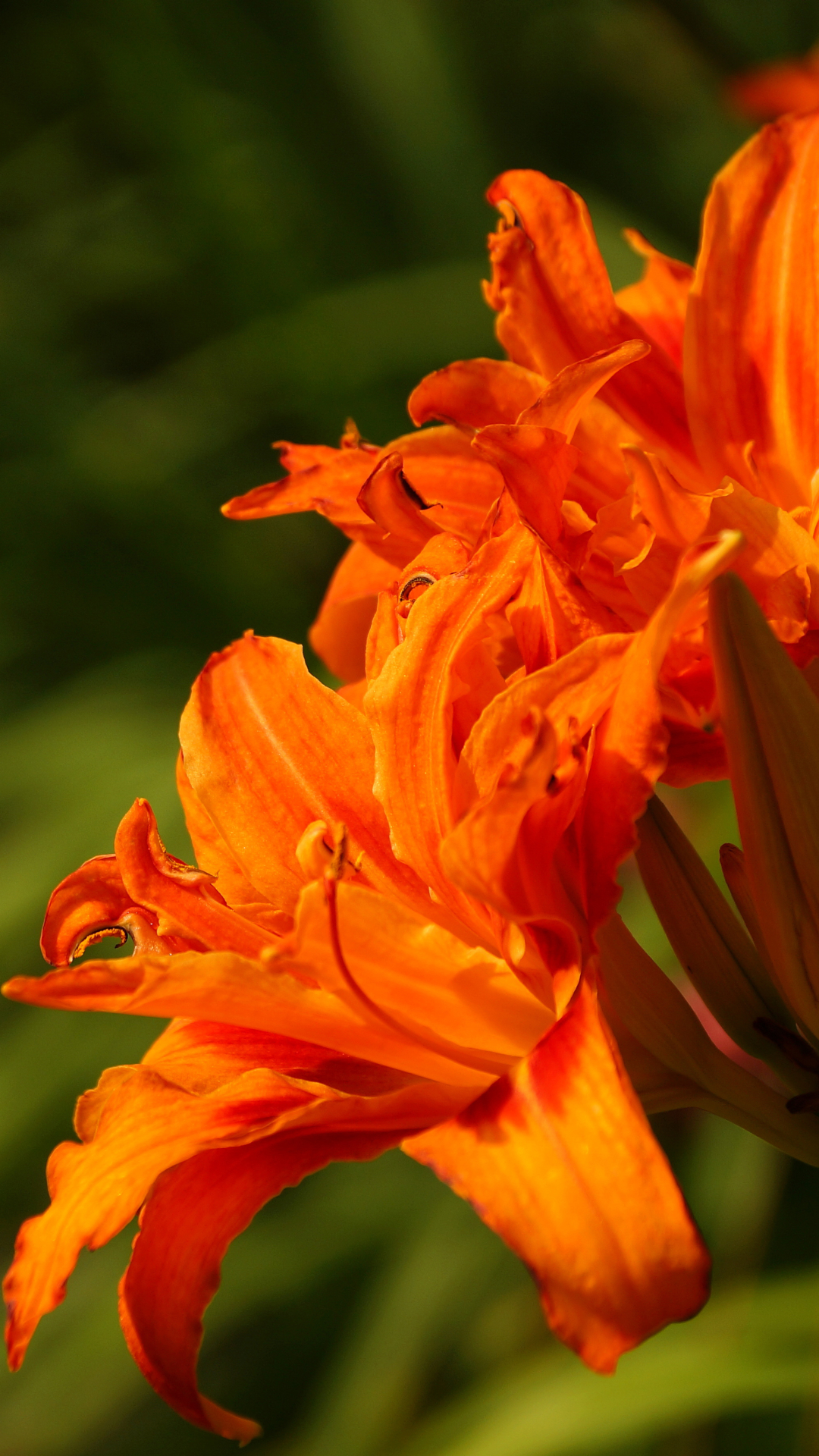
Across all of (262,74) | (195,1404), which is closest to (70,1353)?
(195,1404)

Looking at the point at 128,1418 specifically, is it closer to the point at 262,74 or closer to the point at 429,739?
the point at 429,739

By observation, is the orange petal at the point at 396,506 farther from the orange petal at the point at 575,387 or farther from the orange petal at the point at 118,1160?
the orange petal at the point at 118,1160

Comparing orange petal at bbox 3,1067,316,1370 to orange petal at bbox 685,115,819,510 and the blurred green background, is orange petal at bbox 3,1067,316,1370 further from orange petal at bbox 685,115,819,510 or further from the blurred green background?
the blurred green background

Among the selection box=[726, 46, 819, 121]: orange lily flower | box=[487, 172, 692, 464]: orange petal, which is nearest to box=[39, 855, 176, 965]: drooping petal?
box=[487, 172, 692, 464]: orange petal

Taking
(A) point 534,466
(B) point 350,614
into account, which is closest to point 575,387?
(A) point 534,466

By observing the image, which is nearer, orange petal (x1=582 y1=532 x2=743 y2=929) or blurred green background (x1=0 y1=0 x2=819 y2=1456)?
orange petal (x1=582 y1=532 x2=743 y2=929)

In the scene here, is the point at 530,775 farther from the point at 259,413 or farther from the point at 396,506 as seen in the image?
the point at 259,413

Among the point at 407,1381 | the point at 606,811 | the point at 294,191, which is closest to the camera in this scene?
the point at 606,811
